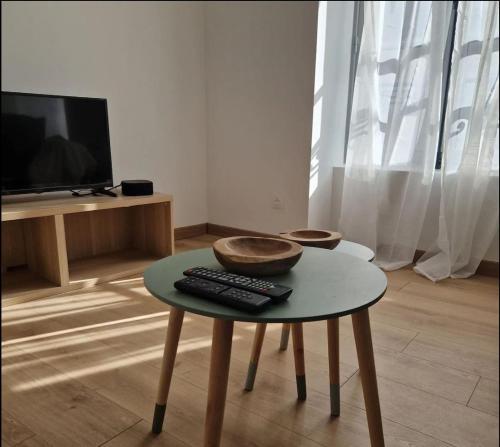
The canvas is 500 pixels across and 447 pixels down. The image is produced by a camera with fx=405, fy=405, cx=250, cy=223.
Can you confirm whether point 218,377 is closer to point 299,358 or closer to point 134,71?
point 299,358

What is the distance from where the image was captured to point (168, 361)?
1.06 m

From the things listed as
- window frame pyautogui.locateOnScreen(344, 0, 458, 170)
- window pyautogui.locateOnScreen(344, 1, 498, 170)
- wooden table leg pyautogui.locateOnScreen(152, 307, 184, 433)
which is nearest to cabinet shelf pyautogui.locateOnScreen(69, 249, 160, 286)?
wooden table leg pyautogui.locateOnScreen(152, 307, 184, 433)

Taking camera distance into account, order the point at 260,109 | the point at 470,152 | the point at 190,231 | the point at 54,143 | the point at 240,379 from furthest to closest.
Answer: the point at 190,231 < the point at 260,109 < the point at 470,152 < the point at 54,143 < the point at 240,379

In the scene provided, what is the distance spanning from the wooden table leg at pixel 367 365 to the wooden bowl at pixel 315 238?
0.35 meters

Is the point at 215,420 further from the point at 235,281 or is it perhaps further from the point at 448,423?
the point at 448,423

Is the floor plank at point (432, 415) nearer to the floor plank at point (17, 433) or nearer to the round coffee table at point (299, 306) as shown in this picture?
the round coffee table at point (299, 306)

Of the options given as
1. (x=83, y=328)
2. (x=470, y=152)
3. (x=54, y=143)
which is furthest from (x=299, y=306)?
(x=470, y=152)

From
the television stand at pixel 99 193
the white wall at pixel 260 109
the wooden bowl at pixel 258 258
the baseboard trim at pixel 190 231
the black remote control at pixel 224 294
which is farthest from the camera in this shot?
the baseboard trim at pixel 190 231

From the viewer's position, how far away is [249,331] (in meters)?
1.69

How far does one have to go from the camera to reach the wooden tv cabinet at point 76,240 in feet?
6.46

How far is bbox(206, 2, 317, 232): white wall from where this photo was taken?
2703mm

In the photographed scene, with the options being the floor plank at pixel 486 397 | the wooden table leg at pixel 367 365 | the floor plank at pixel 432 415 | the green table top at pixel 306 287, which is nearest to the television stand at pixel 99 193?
the green table top at pixel 306 287

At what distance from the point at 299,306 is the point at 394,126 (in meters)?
2.06

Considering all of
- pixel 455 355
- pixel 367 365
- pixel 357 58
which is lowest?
pixel 455 355
